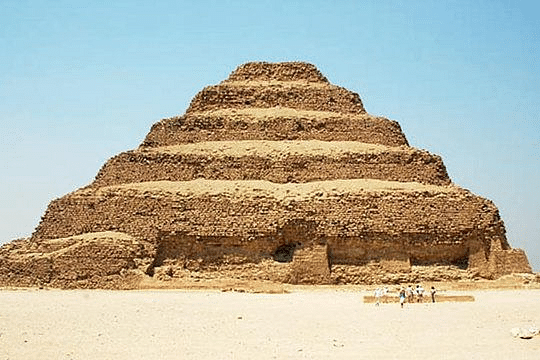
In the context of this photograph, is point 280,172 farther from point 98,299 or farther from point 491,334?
point 491,334

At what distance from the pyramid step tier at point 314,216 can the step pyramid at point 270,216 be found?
0.06 metres

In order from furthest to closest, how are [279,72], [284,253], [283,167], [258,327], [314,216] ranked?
[279,72]
[283,167]
[284,253]
[314,216]
[258,327]

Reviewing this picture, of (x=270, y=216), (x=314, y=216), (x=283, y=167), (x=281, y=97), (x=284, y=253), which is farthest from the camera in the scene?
(x=281, y=97)

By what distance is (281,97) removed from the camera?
1946 inches

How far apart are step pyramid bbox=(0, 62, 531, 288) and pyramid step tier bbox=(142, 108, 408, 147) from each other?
0.08 metres

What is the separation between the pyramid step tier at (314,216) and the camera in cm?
4172

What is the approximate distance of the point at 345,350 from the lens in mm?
19250

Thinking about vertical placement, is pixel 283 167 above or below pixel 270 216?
above

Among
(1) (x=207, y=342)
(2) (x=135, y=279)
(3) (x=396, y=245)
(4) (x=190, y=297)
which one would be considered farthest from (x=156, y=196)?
(1) (x=207, y=342)

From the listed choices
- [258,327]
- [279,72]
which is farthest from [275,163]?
[258,327]

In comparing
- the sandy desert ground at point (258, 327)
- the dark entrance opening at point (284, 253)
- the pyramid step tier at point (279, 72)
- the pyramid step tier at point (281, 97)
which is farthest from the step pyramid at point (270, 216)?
the sandy desert ground at point (258, 327)

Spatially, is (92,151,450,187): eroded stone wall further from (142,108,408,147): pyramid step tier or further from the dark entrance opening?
the dark entrance opening

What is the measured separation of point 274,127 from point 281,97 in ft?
9.76

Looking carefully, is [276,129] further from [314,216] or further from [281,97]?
[314,216]
